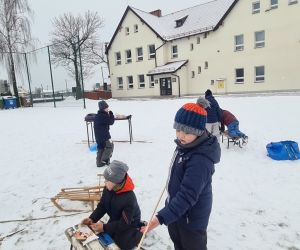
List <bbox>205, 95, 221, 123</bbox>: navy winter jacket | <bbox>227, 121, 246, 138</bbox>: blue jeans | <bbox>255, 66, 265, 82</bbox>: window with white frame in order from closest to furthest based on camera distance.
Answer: <bbox>205, 95, 221, 123</bbox>: navy winter jacket → <bbox>227, 121, 246, 138</bbox>: blue jeans → <bbox>255, 66, 265, 82</bbox>: window with white frame

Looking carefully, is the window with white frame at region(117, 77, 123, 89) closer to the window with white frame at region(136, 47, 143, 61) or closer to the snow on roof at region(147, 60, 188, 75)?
the window with white frame at region(136, 47, 143, 61)

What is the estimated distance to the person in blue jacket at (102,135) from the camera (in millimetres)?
6504

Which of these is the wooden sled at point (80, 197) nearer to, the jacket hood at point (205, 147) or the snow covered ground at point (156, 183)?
the snow covered ground at point (156, 183)

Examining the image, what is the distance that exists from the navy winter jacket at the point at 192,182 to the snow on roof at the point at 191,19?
24287 mm

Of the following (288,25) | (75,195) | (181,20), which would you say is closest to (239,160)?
(75,195)

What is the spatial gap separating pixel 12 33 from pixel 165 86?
1497 cm

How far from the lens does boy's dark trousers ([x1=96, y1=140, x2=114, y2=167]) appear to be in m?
6.48

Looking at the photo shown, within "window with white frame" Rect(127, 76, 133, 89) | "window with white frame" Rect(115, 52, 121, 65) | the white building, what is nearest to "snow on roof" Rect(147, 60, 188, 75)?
the white building

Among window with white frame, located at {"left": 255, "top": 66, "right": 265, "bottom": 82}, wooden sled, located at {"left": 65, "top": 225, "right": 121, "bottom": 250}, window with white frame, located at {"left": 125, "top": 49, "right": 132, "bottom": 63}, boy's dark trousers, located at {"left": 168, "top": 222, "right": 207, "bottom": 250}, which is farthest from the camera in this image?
window with white frame, located at {"left": 125, "top": 49, "right": 132, "bottom": 63}

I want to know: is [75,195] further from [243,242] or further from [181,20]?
[181,20]

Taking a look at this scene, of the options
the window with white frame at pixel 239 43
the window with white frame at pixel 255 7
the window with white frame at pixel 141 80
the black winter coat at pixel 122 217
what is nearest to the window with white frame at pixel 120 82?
the window with white frame at pixel 141 80

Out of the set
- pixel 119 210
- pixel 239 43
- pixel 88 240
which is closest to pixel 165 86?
pixel 239 43

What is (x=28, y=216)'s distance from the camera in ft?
14.1

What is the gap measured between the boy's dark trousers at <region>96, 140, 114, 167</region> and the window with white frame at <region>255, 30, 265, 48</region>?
20112 mm
